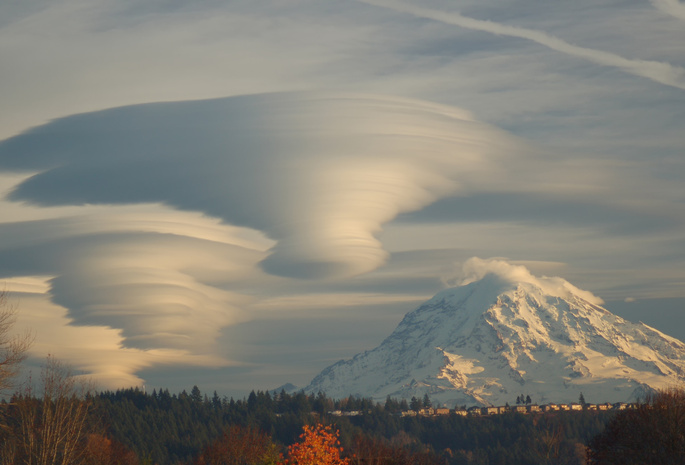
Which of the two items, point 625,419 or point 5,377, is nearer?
point 5,377

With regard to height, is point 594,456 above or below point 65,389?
below

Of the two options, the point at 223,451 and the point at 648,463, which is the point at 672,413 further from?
the point at 223,451

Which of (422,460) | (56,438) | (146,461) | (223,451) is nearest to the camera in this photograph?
(56,438)

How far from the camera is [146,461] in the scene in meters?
104

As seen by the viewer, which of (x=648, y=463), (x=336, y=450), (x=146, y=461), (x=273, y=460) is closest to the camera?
(x=336, y=450)

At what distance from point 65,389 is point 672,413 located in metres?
53.3

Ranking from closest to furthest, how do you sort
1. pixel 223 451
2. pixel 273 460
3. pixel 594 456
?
pixel 273 460 < pixel 594 456 < pixel 223 451

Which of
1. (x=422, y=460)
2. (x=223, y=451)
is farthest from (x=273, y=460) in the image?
(x=223, y=451)

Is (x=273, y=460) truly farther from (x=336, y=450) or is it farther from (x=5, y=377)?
(x=5, y=377)

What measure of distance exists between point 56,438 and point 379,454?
28150 mm

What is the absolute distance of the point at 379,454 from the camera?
266ft

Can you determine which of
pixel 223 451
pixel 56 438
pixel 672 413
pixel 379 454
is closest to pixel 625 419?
pixel 672 413

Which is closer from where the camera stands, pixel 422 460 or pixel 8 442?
pixel 8 442

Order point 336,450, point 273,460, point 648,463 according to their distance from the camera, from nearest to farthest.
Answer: point 336,450 < point 273,460 < point 648,463
